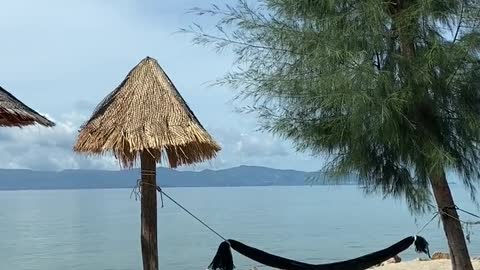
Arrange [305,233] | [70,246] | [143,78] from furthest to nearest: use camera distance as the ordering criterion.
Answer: [305,233] < [70,246] < [143,78]

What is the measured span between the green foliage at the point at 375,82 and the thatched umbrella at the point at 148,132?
0.69 meters

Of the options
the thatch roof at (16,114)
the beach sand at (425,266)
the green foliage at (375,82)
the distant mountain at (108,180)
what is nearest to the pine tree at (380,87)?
the green foliage at (375,82)

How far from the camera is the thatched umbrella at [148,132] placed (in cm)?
559

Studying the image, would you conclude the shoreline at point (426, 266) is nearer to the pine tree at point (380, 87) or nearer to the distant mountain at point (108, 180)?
the pine tree at point (380, 87)

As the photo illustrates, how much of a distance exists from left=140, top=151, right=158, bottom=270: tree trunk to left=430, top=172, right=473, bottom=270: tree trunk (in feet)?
7.89

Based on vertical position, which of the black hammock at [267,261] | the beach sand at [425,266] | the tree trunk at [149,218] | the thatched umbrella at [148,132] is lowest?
the beach sand at [425,266]

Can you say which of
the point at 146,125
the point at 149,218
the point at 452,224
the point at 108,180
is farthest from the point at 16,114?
the point at 108,180

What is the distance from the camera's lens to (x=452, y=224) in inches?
245

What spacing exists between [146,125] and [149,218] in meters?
0.74

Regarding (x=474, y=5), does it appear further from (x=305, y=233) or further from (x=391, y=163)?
(x=305, y=233)

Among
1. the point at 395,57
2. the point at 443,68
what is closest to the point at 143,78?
the point at 395,57

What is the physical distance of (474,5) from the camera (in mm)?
5691

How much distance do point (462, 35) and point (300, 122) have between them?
1515 mm

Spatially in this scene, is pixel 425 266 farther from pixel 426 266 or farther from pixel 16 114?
pixel 16 114
